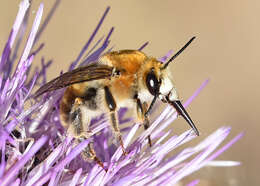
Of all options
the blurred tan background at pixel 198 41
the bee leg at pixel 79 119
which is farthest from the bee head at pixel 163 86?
the blurred tan background at pixel 198 41

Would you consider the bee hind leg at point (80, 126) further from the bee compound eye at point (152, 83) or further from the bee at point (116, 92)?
the bee compound eye at point (152, 83)

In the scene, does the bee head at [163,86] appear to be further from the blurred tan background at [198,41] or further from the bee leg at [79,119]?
the blurred tan background at [198,41]

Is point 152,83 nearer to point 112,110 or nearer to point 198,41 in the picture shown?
point 112,110

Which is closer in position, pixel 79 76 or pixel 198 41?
pixel 79 76

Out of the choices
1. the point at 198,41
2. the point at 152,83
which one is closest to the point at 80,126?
the point at 152,83

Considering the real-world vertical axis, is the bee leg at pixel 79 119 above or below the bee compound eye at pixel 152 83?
below

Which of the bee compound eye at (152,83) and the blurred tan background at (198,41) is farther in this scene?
the blurred tan background at (198,41)

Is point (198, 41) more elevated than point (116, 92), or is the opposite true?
point (116, 92)
